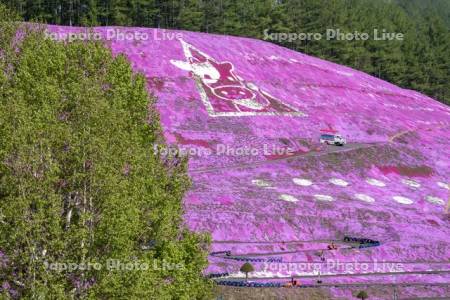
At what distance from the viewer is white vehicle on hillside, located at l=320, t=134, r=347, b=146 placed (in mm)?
92625

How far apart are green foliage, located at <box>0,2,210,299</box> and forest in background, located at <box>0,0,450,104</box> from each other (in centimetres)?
9558

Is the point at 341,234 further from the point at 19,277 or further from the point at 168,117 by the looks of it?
the point at 19,277

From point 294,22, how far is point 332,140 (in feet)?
237

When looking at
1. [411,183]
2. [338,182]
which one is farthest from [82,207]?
[411,183]

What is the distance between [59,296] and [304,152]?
207ft

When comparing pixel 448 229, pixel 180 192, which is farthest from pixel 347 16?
pixel 180 192

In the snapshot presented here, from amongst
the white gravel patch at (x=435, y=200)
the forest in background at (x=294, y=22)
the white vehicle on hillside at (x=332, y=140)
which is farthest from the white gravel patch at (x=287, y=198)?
the forest in background at (x=294, y=22)

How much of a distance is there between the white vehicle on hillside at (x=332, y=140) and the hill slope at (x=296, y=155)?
1111 mm

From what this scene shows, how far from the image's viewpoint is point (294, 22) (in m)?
159

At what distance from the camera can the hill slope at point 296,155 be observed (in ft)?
200

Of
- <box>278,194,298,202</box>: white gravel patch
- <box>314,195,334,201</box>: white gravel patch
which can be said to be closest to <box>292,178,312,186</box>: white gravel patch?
<box>314,195,334,201</box>: white gravel patch

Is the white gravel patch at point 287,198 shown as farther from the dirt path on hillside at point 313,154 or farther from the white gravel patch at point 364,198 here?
the dirt path on hillside at point 313,154

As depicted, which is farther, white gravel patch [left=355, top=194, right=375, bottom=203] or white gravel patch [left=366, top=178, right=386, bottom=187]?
white gravel patch [left=366, top=178, right=386, bottom=187]

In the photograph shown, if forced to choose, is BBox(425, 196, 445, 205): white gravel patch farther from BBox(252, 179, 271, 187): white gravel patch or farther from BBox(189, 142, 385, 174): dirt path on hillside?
BBox(252, 179, 271, 187): white gravel patch
